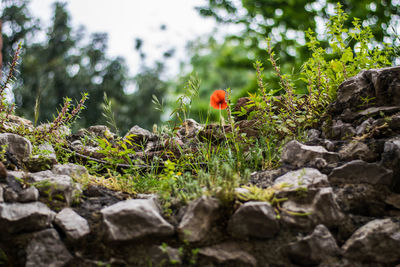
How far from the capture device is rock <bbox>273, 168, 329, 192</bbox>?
2.24 m

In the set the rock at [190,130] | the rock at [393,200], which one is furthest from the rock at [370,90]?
the rock at [190,130]

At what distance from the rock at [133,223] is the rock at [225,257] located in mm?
248

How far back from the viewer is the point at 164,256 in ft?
6.46

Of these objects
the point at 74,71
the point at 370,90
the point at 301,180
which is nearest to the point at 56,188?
the point at 301,180

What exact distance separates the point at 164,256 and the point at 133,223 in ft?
0.89

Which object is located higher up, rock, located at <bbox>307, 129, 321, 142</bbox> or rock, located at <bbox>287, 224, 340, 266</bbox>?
Result: rock, located at <bbox>307, 129, 321, 142</bbox>

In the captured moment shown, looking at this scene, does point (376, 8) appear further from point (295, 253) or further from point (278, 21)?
point (295, 253)

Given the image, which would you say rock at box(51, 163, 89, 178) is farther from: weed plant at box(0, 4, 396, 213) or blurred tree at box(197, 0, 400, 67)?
blurred tree at box(197, 0, 400, 67)

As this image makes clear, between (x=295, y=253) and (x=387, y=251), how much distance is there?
56 centimetres

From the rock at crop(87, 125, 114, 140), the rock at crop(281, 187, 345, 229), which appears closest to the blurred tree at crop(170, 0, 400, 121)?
the rock at crop(87, 125, 114, 140)

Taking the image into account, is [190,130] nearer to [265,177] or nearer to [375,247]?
[265,177]

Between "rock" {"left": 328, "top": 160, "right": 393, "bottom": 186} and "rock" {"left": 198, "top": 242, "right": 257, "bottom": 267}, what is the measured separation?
0.87 metres

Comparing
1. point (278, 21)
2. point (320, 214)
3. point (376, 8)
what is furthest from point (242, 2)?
point (320, 214)

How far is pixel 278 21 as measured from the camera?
8016 mm
